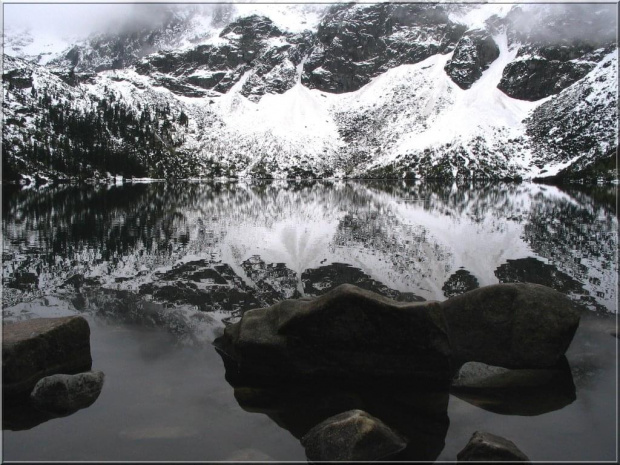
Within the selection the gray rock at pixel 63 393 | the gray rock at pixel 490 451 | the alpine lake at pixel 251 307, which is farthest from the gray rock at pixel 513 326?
the gray rock at pixel 63 393

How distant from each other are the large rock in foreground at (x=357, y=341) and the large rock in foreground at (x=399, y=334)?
0.03 metres

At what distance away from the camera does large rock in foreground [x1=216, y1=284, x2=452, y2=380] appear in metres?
12.2

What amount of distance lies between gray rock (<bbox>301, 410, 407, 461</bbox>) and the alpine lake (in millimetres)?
325

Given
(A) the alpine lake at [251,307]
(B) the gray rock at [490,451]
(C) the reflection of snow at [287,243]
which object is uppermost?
(B) the gray rock at [490,451]

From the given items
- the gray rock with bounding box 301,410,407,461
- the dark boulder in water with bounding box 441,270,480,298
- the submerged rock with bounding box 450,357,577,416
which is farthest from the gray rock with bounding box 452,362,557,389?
the dark boulder in water with bounding box 441,270,480,298

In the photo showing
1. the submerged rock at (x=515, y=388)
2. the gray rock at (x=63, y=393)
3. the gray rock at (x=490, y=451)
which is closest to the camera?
the gray rock at (x=490, y=451)

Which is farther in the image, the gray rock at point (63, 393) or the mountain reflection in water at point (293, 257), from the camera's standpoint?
the mountain reflection in water at point (293, 257)

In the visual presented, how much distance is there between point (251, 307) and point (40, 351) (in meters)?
8.45

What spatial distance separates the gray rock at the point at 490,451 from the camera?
844cm

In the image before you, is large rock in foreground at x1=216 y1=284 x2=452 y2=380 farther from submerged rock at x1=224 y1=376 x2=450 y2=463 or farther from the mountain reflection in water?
the mountain reflection in water

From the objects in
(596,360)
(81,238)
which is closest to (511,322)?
(596,360)

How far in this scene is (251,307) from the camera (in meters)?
19.1

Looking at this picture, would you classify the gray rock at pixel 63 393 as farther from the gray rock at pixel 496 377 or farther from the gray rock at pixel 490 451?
the gray rock at pixel 496 377

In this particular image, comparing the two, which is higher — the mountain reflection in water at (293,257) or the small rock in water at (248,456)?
the small rock in water at (248,456)
